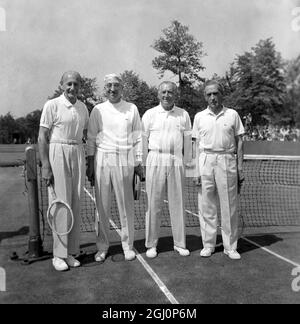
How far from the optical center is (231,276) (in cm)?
460

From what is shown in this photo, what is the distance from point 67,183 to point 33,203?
0.84 meters

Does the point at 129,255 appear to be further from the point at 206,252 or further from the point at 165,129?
the point at 165,129

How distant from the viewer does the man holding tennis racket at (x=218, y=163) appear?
17.2 ft

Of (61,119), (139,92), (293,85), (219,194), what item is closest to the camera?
(293,85)

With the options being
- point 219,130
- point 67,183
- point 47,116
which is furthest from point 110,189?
point 219,130

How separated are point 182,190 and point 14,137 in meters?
64.6

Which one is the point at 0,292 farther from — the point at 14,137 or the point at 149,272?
the point at 14,137

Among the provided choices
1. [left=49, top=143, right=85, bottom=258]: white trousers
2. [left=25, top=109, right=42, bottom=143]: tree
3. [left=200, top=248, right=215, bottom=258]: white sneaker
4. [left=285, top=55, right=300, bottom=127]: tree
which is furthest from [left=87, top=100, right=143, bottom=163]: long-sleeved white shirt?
[left=25, top=109, right=42, bottom=143]: tree

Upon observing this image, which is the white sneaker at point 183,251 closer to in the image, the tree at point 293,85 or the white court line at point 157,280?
the white court line at point 157,280

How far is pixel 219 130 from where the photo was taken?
5.21 metres

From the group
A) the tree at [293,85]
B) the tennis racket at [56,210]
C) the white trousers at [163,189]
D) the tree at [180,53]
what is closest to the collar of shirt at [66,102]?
the tennis racket at [56,210]

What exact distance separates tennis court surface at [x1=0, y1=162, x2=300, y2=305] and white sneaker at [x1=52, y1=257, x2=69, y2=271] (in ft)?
0.29

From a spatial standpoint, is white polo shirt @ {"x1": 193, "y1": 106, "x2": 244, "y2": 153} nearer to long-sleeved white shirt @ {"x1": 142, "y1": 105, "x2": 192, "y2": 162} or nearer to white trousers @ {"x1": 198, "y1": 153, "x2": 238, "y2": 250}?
white trousers @ {"x1": 198, "y1": 153, "x2": 238, "y2": 250}
